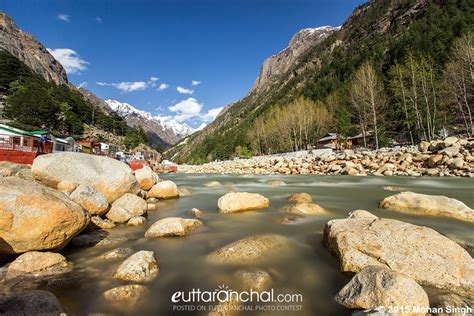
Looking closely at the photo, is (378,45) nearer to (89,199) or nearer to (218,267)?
(89,199)

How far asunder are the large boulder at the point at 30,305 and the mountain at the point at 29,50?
468 ft

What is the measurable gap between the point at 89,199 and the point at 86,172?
1.69 metres

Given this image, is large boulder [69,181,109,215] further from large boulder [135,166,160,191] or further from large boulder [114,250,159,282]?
large boulder [135,166,160,191]

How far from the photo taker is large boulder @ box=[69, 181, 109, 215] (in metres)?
6.59

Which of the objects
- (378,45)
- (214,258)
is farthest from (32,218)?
(378,45)

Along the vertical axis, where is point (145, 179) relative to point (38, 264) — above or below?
above

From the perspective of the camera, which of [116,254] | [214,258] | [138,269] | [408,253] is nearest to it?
[408,253]

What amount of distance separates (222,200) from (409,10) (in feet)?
376

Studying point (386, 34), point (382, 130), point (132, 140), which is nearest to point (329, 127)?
point (382, 130)

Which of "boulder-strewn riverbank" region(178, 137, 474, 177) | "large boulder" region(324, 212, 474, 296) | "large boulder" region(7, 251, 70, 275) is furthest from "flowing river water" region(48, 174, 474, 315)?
"boulder-strewn riverbank" region(178, 137, 474, 177)

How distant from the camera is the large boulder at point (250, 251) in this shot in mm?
4707

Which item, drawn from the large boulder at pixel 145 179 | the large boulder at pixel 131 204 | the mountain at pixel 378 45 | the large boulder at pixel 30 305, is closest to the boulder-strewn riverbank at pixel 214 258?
the large boulder at pixel 30 305

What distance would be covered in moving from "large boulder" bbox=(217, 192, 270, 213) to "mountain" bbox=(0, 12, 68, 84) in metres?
140

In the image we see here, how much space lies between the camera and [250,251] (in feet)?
16.1
